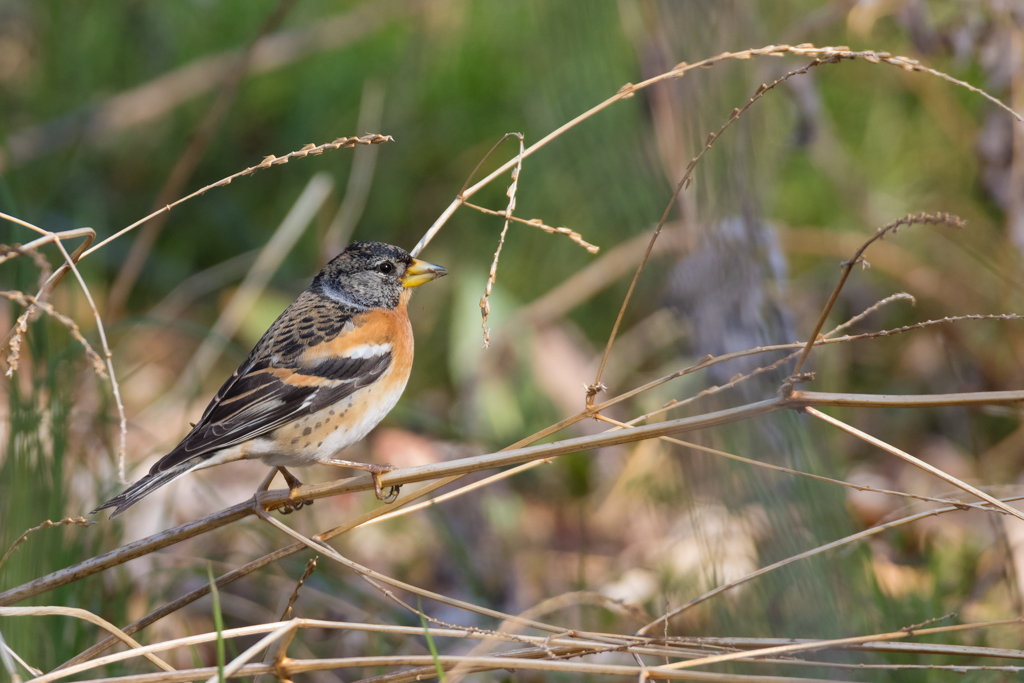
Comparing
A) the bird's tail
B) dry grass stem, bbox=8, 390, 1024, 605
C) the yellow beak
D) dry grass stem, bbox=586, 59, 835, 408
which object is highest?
the yellow beak

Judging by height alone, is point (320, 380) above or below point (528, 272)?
below

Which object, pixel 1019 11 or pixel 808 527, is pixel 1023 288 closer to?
pixel 1019 11

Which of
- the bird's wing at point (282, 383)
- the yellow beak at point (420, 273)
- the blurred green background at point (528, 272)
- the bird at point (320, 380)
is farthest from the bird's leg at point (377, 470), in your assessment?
the yellow beak at point (420, 273)

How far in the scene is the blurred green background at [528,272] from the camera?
88.4 inches

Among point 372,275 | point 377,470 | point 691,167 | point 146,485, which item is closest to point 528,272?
point 372,275

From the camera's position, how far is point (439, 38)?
Answer: 18.7 ft

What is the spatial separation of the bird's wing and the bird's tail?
58 mm

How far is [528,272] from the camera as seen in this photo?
5.14 metres

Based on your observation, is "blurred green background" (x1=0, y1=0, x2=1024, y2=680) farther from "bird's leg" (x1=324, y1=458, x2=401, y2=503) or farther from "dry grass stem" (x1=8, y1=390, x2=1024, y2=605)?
"bird's leg" (x1=324, y1=458, x2=401, y2=503)

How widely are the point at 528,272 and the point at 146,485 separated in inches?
126

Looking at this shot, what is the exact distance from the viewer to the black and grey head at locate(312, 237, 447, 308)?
3266mm

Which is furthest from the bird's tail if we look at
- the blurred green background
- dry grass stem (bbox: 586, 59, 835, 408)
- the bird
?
dry grass stem (bbox: 586, 59, 835, 408)

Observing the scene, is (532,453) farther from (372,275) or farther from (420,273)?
(372,275)

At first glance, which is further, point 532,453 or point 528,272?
point 528,272
